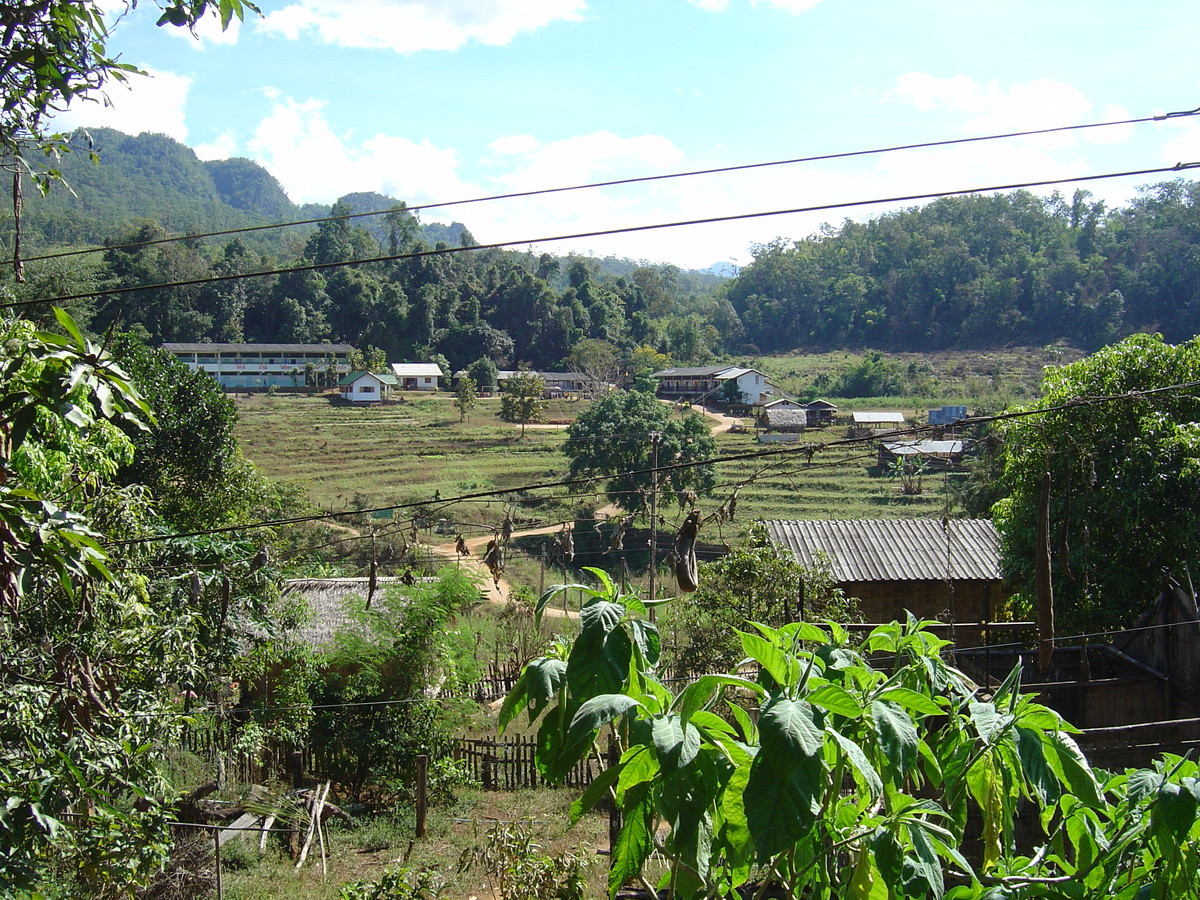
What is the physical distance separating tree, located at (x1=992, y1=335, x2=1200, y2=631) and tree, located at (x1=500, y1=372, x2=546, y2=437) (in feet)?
115

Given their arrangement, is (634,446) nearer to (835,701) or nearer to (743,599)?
(743,599)

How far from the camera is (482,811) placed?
11719 mm

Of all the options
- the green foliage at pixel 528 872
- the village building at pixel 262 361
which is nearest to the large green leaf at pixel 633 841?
the green foliage at pixel 528 872

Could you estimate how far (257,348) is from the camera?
56281 millimetres

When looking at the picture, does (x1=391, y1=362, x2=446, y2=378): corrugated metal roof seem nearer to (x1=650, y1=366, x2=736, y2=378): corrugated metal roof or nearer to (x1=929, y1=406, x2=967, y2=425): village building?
(x1=650, y1=366, x2=736, y2=378): corrugated metal roof

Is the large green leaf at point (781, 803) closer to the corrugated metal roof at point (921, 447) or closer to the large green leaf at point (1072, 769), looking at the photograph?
the large green leaf at point (1072, 769)

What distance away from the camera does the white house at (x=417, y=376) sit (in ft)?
187

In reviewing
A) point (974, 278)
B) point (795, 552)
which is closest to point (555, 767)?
point (795, 552)

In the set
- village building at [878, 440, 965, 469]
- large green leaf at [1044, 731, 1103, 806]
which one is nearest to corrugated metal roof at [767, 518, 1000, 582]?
large green leaf at [1044, 731, 1103, 806]

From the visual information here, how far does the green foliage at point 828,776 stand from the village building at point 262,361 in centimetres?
5468

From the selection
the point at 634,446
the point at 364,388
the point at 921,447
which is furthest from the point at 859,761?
the point at 364,388

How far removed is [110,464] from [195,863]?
3.93 meters

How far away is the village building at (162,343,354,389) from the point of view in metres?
53.7

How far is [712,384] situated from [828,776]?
52.5 meters
